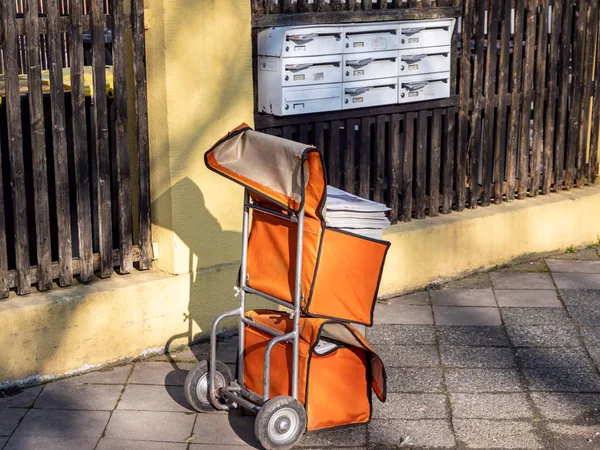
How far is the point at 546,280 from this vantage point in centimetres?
823

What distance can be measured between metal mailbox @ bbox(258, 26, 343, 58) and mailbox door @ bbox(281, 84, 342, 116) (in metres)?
0.24

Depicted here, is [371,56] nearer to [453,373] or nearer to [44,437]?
[453,373]

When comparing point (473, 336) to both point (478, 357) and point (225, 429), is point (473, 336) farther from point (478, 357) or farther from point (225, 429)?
point (225, 429)

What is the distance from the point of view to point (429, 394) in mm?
6105

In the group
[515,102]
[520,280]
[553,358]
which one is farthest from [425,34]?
[553,358]

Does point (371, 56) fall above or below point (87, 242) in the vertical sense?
above

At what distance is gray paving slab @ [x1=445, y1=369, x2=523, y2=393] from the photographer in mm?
6176

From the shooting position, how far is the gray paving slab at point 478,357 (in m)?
6.55

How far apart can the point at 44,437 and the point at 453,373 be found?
2522mm

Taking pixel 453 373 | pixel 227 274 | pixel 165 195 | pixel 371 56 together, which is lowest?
pixel 453 373

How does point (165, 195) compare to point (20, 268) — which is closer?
point (20, 268)

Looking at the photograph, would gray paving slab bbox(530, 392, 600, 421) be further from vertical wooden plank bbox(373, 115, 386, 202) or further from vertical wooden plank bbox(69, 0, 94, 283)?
vertical wooden plank bbox(69, 0, 94, 283)

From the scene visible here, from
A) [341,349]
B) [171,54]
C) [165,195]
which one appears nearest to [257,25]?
[171,54]

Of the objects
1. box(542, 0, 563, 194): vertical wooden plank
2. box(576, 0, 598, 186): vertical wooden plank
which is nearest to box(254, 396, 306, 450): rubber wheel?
box(542, 0, 563, 194): vertical wooden plank
